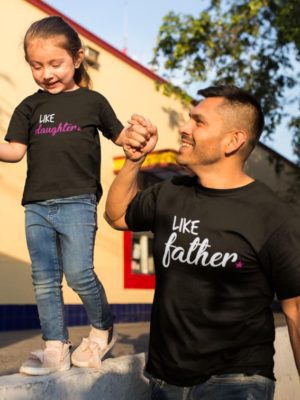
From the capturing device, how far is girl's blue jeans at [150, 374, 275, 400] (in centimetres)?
213

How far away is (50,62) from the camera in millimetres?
2707

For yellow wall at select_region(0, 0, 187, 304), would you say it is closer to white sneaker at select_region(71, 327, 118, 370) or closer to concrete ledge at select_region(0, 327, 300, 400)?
white sneaker at select_region(71, 327, 118, 370)

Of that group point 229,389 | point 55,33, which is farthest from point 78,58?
point 229,389

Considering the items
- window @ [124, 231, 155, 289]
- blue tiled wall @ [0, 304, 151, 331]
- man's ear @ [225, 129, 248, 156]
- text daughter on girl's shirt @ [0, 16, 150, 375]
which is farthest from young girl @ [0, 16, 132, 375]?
window @ [124, 231, 155, 289]

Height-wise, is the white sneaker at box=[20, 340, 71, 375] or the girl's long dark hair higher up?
the girl's long dark hair

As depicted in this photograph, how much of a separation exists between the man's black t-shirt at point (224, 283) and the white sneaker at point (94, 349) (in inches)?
17.5

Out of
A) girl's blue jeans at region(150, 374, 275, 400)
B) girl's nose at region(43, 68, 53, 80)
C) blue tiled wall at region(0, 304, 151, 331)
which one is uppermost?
girl's nose at region(43, 68, 53, 80)

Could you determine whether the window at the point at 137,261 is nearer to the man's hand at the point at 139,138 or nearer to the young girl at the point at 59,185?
the young girl at the point at 59,185

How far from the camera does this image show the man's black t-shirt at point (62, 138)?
272cm

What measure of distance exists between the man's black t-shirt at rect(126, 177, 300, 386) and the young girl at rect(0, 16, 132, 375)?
542mm

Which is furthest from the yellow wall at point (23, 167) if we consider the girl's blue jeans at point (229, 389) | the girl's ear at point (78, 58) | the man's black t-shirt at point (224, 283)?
the girl's blue jeans at point (229, 389)

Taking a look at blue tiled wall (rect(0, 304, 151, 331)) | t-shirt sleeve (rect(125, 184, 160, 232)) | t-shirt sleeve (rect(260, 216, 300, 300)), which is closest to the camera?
t-shirt sleeve (rect(260, 216, 300, 300))

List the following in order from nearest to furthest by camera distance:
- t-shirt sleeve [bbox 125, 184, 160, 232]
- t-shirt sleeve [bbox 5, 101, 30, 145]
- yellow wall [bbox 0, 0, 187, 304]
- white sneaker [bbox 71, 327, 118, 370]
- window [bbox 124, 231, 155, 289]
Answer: t-shirt sleeve [bbox 125, 184, 160, 232]
white sneaker [bbox 71, 327, 118, 370]
t-shirt sleeve [bbox 5, 101, 30, 145]
yellow wall [bbox 0, 0, 187, 304]
window [bbox 124, 231, 155, 289]

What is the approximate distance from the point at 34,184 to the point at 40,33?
0.76 meters
